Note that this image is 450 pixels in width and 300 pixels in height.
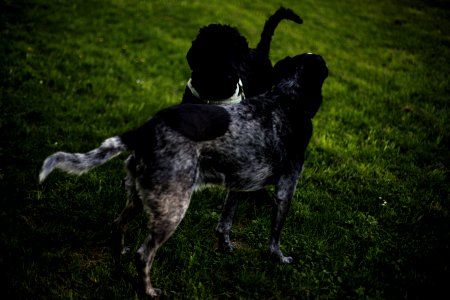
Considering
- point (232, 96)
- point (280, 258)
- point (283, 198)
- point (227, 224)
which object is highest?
Result: point (232, 96)

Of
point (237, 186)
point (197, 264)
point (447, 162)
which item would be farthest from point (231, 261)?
point (447, 162)

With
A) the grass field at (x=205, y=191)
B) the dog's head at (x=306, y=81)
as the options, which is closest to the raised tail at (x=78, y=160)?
the grass field at (x=205, y=191)

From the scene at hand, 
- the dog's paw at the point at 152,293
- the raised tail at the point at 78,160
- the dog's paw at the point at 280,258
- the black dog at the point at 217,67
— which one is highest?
the black dog at the point at 217,67

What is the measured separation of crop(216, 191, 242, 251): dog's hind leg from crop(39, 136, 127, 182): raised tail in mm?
1683

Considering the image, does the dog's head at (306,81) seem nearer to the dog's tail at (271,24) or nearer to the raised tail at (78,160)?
the dog's tail at (271,24)

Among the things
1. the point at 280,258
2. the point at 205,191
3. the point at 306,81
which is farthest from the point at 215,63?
the point at 280,258

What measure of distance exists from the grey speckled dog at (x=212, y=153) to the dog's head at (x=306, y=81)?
12 mm

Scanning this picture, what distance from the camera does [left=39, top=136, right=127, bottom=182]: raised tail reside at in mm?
2715

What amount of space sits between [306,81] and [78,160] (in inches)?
105

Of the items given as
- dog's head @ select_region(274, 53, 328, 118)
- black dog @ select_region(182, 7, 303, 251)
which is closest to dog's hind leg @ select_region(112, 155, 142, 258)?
black dog @ select_region(182, 7, 303, 251)

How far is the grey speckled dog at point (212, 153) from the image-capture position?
3.01 meters

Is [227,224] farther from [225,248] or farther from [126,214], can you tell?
[126,214]

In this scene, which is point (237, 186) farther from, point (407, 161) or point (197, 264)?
point (407, 161)

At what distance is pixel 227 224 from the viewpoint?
412 centimetres
